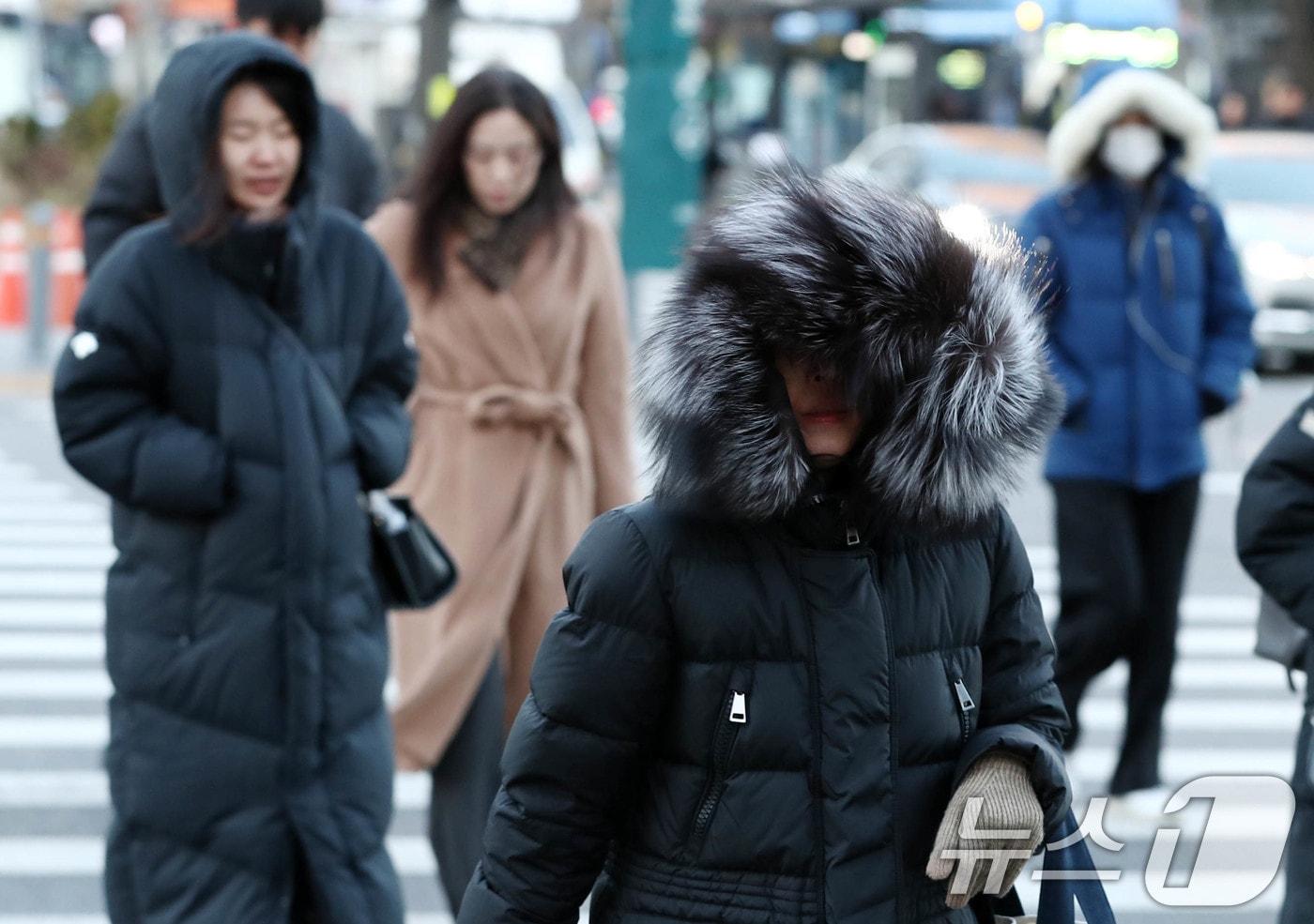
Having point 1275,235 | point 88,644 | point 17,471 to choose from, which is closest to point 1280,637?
point 88,644

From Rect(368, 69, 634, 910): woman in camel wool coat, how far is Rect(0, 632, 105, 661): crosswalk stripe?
4.08m

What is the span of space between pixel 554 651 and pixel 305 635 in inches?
59.8

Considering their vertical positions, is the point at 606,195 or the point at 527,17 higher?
the point at 527,17

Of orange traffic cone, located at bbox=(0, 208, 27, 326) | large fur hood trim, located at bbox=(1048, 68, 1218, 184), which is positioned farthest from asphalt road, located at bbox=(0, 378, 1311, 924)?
orange traffic cone, located at bbox=(0, 208, 27, 326)

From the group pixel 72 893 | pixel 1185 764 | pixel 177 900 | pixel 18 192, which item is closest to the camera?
pixel 177 900

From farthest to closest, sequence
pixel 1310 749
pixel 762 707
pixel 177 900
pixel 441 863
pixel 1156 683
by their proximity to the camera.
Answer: pixel 1156 683, pixel 441 863, pixel 177 900, pixel 1310 749, pixel 762 707

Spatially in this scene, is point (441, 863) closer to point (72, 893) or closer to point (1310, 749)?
point (72, 893)

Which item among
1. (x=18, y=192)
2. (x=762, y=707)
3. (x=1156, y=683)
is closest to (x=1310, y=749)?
(x=762, y=707)

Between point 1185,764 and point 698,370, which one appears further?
point 1185,764

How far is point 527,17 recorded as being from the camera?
42.0 metres

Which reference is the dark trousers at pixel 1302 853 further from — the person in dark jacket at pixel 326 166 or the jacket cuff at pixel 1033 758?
the person in dark jacket at pixel 326 166

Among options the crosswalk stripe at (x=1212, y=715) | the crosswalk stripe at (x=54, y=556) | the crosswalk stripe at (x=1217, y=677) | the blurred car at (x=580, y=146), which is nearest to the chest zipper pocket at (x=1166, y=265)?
the crosswalk stripe at (x=1212, y=715)

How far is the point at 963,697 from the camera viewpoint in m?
A: 2.78

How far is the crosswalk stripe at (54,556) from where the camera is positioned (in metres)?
11.3
